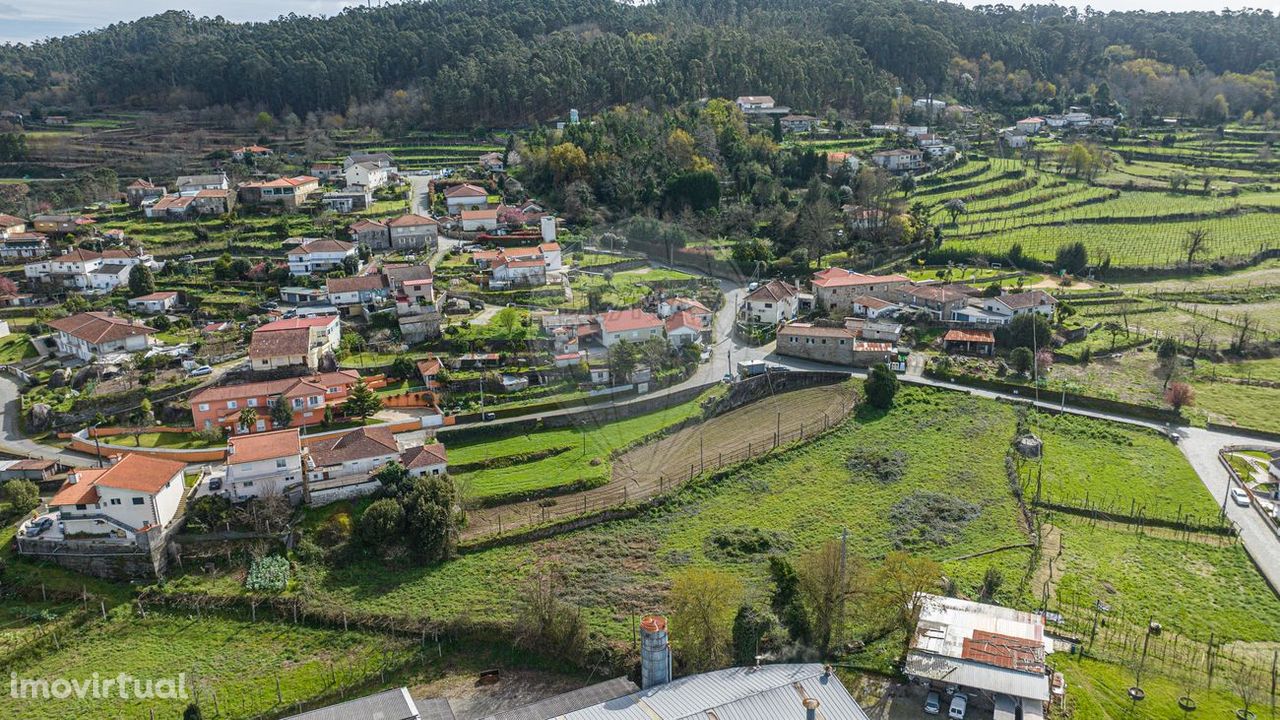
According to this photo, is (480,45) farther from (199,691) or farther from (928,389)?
(199,691)

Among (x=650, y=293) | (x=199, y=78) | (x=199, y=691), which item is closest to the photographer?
(x=650, y=293)

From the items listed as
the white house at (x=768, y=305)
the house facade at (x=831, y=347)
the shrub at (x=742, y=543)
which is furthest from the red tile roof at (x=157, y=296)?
the shrub at (x=742, y=543)

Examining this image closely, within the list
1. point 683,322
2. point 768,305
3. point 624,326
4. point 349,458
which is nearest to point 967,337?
point 768,305

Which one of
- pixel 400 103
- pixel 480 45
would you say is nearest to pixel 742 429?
pixel 400 103

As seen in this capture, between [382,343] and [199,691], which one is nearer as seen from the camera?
[199,691]

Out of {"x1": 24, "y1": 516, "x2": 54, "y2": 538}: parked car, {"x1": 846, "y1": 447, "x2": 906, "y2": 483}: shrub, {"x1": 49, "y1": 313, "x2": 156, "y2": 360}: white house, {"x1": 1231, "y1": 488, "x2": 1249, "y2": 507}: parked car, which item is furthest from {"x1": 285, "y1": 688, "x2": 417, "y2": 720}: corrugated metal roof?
{"x1": 1231, "y1": 488, "x2": 1249, "y2": 507}: parked car

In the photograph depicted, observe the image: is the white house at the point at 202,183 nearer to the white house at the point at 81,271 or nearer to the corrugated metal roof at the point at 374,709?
the white house at the point at 81,271
